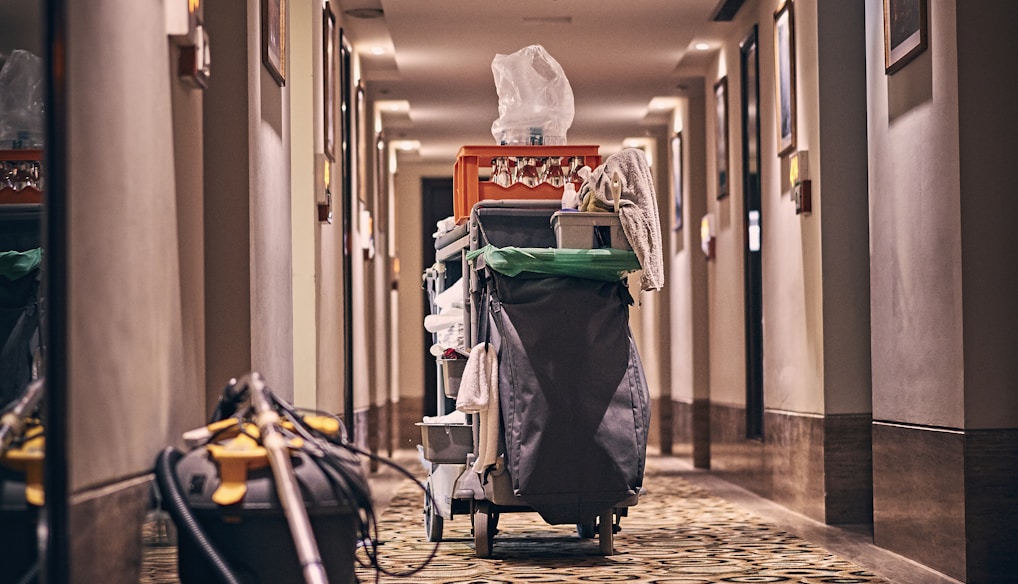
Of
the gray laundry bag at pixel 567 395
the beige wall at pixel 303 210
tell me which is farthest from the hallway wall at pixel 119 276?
the beige wall at pixel 303 210

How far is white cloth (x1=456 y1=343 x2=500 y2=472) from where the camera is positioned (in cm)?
436

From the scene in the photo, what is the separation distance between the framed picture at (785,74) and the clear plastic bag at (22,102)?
492cm

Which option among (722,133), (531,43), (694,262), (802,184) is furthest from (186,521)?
(694,262)

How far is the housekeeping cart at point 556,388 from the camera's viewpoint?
4.36m

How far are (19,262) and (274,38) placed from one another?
91.2 inches

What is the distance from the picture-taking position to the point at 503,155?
5.11 meters

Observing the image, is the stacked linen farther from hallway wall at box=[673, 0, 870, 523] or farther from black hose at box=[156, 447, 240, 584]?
black hose at box=[156, 447, 240, 584]

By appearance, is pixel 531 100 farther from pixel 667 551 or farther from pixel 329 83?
pixel 667 551

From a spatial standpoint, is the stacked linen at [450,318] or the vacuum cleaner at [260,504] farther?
the stacked linen at [450,318]

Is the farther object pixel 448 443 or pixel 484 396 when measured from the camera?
pixel 448 443

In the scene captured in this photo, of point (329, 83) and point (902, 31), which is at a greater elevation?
point (329, 83)

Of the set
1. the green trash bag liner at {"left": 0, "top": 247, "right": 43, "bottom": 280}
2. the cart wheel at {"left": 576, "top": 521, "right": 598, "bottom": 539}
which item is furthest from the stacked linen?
the green trash bag liner at {"left": 0, "top": 247, "right": 43, "bottom": 280}

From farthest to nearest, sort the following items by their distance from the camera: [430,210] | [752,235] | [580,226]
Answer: [430,210] < [752,235] < [580,226]

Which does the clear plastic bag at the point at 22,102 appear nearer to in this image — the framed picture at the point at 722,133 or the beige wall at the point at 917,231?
the beige wall at the point at 917,231
